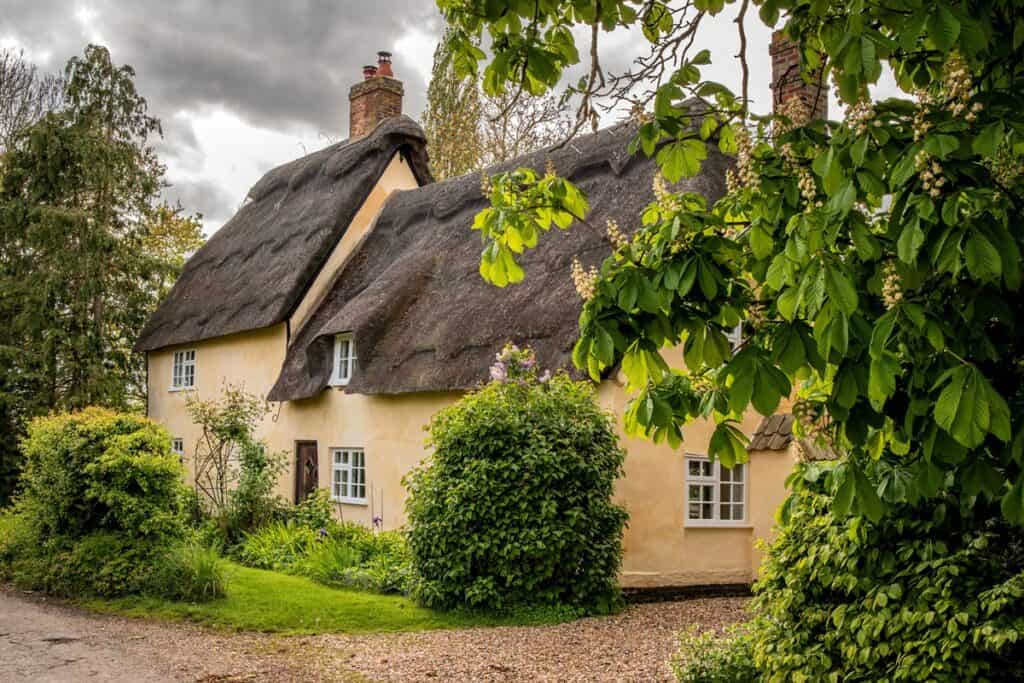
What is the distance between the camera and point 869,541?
16.5ft

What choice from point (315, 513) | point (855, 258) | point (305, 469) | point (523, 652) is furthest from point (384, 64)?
point (855, 258)

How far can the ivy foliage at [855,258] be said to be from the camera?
3.08 m

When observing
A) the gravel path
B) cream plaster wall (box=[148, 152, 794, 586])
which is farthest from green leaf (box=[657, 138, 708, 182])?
cream plaster wall (box=[148, 152, 794, 586])

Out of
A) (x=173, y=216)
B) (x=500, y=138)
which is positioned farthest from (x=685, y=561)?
(x=173, y=216)

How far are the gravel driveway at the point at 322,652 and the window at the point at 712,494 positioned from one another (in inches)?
91.2

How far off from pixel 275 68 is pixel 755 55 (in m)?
14.0

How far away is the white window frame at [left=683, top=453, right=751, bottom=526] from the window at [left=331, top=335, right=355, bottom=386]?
22.2 feet

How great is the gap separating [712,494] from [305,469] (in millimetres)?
8320

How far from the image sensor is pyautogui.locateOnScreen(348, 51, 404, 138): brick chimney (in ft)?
74.9

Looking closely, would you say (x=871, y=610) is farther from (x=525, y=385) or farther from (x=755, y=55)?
(x=525, y=385)

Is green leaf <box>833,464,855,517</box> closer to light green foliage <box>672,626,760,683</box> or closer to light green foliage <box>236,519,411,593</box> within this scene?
light green foliage <box>672,626,760,683</box>

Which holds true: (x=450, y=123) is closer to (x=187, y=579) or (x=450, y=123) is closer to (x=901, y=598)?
(x=187, y=579)

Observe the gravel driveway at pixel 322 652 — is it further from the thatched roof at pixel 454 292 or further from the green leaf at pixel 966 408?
the green leaf at pixel 966 408

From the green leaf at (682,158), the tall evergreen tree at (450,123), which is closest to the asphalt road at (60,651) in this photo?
the green leaf at (682,158)
